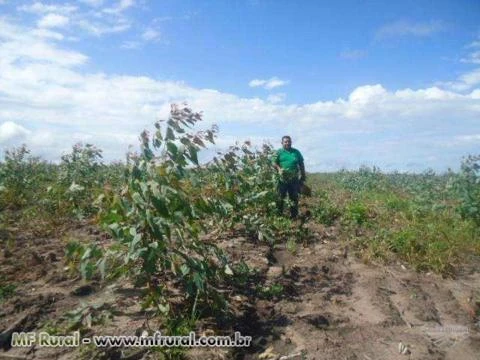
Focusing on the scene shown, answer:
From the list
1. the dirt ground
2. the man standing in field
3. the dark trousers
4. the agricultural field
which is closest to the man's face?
the man standing in field

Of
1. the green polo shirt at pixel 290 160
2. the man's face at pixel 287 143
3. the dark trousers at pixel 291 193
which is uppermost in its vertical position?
the man's face at pixel 287 143

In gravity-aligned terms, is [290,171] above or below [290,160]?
below

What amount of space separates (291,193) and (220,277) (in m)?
4.39

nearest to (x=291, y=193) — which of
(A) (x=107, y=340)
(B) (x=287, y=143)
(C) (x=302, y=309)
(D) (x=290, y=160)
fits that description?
(D) (x=290, y=160)

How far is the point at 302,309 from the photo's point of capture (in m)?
4.60

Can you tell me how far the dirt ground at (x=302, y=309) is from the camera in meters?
3.78

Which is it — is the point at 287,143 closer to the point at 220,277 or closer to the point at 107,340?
the point at 220,277

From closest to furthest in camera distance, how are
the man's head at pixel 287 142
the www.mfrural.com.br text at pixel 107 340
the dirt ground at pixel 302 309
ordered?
the www.mfrural.com.br text at pixel 107 340 < the dirt ground at pixel 302 309 < the man's head at pixel 287 142

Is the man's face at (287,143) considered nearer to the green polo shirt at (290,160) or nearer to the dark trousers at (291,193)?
the green polo shirt at (290,160)

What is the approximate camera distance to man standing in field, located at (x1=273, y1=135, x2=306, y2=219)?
8.63 meters

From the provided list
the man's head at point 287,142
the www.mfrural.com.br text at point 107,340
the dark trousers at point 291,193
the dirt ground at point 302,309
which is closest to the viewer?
the www.mfrural.com.br text at point 107,340

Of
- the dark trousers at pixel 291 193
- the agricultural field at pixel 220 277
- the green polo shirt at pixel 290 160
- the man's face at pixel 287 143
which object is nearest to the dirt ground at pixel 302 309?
the agricultural field at pixel 220 277

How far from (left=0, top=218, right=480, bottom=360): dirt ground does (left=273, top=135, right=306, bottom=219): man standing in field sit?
2624 millimetres

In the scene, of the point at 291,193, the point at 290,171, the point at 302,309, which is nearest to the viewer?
the point at 302,309
